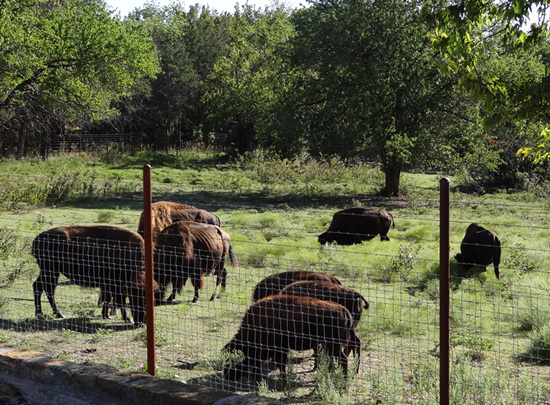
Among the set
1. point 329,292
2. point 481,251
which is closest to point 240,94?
point 481,251

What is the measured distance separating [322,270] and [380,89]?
16.5m

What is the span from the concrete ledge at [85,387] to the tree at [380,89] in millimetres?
21927

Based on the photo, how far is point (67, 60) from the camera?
27.0m

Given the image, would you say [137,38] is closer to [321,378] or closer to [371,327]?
[371,327]

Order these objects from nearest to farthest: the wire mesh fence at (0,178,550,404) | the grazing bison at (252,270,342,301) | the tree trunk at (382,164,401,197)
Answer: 1. the wire mesh fence at (0,178,550,404)
2. the grazing bison at (252,270,342,301)
3. the tree trunk at (382,164,401,197)

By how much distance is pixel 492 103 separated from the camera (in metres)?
7.20

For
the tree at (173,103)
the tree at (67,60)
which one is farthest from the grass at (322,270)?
the tree at (173,103)

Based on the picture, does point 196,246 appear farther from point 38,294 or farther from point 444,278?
point 444,278

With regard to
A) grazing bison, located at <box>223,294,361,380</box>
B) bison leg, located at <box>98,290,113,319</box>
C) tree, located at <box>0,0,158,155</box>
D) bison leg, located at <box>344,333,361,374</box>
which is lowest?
bison leg, located at <box>98,290,113,319</box>

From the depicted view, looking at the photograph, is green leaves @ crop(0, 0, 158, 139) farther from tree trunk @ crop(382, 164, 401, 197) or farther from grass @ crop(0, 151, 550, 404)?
tree trunk @ crop(382, 164, 401, 197)

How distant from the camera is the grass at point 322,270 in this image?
21.5 ft

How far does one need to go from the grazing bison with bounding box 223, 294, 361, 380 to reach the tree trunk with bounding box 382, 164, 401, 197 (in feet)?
76.9

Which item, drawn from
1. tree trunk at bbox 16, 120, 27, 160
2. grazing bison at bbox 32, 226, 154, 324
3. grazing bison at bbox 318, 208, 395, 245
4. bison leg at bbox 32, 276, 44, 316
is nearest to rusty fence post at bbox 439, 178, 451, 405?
grazing bison at bbox 32, 226, 154, 324

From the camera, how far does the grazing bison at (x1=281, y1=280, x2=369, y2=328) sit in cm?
746
